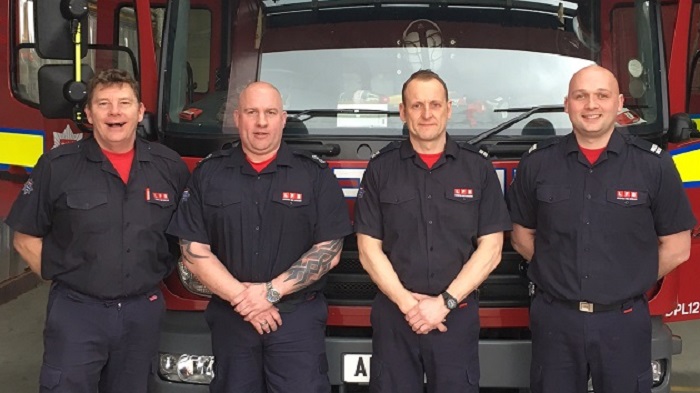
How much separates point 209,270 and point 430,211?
80 centimetres

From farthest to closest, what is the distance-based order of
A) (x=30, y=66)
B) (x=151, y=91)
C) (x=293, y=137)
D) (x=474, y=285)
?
(x=30, y=66) → (x=151, y=91) → (x=293, y=137) → (x=474, y=285)

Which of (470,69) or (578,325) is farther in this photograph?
(470,69)

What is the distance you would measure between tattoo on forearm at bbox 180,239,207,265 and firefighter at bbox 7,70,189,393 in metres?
0.11

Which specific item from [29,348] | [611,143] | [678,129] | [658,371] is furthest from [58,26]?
[29,348]

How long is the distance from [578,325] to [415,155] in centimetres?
82

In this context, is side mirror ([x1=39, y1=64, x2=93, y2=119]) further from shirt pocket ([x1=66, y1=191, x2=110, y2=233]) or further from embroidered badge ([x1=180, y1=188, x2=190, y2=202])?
embroidered badge ([x1=180, y1=188, x2=190, y2=202])

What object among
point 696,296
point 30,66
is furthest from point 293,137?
point 30,66

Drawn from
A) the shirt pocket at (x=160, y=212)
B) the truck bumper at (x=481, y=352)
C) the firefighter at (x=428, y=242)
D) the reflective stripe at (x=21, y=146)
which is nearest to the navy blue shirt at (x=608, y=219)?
the firefighter at (x=428, y=242)

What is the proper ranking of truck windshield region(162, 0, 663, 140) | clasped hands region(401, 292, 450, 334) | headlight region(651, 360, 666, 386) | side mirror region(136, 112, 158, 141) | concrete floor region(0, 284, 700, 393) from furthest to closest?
concrete floor region(0, 284, 700, 393), side mirror region(136, 112, 158, 141), truck windshield region(162, 0, 663, 140), headlight region(651, 360, 666, 386), clasped hands region(401, 292, 450, 334)

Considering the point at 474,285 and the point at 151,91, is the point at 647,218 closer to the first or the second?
the point at 474,285

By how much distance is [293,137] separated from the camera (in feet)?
11.2

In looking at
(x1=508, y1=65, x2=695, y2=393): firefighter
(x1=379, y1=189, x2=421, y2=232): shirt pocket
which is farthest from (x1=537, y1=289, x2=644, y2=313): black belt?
(x1=379, y1=189, x2=421, y2=232): shirt pocket

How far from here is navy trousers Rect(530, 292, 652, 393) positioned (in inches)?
120

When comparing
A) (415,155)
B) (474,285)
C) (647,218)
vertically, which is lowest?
(474,285)
